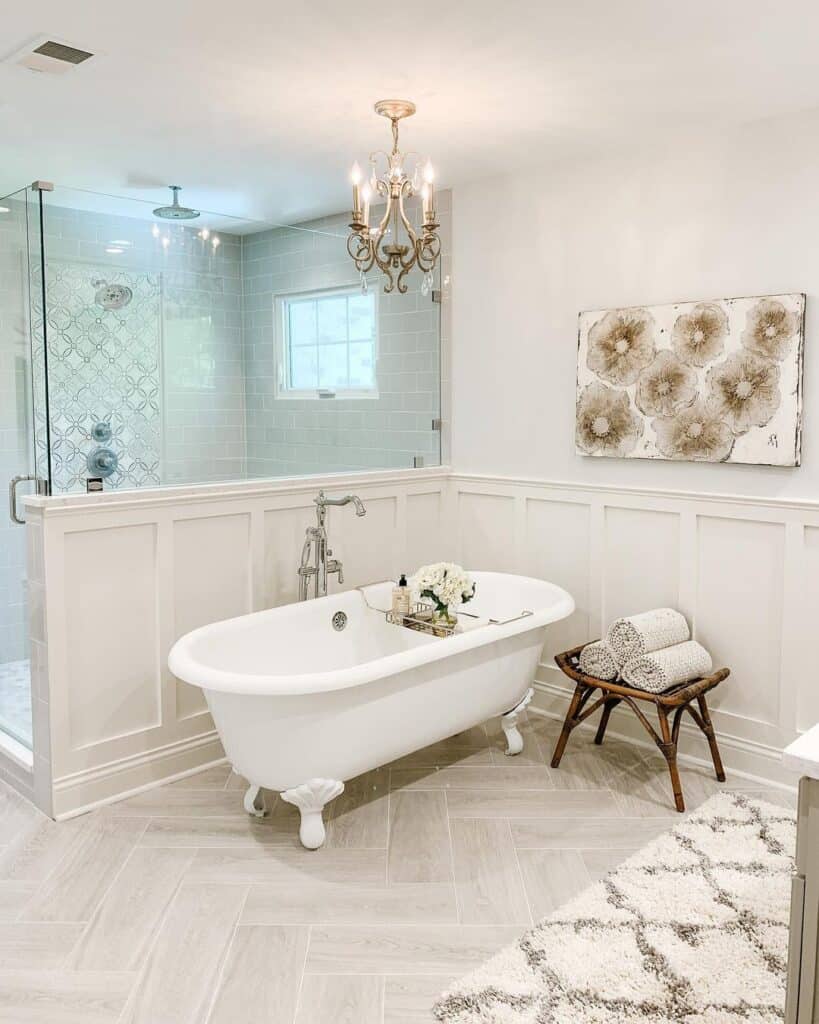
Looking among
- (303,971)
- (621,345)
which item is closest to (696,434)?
(621,345)

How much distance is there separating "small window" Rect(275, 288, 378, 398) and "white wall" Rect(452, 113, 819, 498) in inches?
19.3

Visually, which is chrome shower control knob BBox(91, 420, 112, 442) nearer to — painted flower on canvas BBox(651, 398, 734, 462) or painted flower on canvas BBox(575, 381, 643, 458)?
painted flower on canvas BBox(575, 381, 643, 458)

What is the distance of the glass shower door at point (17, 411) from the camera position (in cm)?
309

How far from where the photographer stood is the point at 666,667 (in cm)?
324

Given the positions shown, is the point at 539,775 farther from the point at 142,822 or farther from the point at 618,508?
the point at 142,822

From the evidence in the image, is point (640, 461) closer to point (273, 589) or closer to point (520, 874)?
point (273, 589)

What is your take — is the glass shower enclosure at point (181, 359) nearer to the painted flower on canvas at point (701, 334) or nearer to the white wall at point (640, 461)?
the white wall at point (640, 461)

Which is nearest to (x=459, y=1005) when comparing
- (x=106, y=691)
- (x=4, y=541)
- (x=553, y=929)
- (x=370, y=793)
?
(x=553, y=929)

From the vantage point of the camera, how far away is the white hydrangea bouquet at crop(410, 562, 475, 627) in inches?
137

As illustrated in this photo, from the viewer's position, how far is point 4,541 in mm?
4102

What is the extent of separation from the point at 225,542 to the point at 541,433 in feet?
5.09

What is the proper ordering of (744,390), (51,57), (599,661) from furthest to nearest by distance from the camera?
(599,661) → (744,390) → (51,57)

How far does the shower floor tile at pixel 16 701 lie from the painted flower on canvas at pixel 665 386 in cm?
269

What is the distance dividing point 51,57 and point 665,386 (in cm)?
248
